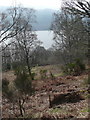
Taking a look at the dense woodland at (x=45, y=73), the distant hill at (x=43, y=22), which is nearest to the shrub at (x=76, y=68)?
the dense woodland at (x=45, y=73)

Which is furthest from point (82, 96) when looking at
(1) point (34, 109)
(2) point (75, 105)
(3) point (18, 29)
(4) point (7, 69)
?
(4) point (7, 69)

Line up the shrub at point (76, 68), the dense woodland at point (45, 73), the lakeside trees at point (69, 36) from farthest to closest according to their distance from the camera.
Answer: the shrub at point (76, 68) < the lakeside trees at point (69, 36) < the dense woodland at point (45, 73)

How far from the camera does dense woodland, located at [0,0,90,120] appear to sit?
1172 cm

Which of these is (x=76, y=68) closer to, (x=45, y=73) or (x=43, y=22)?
(x=45, y=73)

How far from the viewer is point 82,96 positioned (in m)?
13.2

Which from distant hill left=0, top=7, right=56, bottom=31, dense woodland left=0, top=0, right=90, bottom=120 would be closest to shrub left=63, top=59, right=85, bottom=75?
dense woodland left=0, top=0, right=90, bottom=120

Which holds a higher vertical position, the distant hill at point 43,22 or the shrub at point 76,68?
the distant hill at point 43,22

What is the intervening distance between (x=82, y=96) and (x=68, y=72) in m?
13.4

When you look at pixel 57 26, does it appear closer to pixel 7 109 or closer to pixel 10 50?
pixel 10 50

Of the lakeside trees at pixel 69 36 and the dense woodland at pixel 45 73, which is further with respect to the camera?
the lakeside trees at pixel 69 36

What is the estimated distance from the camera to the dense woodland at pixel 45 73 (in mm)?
11723

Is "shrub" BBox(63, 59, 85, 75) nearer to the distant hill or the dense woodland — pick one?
the dense woodland

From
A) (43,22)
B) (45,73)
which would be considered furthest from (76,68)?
(43,22)

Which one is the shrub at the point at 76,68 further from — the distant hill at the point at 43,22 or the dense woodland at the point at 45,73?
the distant hill at the point at 43,22
